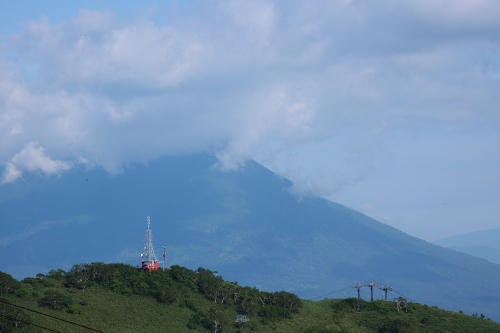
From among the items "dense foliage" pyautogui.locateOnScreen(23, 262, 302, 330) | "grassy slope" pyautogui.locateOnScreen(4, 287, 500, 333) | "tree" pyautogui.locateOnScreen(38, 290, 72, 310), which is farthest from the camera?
"dense foliage" pyautogui.locateOnScreen(23, 262, 302, 330)

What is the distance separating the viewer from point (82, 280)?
81.5 meters

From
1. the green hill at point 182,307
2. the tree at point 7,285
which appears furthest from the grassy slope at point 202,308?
the tree at point 7,285

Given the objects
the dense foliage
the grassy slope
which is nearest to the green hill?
the grassy slope

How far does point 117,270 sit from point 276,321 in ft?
76.7

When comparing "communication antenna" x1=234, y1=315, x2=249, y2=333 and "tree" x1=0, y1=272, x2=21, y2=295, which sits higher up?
"tree" x1=0, y1=272, x2=21, y2=295

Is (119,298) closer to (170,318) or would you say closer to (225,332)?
(170,318)

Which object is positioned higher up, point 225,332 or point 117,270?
point 117,270

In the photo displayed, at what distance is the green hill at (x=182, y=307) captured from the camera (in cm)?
7106

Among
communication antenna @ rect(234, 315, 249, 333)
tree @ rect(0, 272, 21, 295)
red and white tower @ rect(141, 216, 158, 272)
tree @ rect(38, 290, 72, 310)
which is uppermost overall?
red and white tower @ rect(141, 216, 158, 272)

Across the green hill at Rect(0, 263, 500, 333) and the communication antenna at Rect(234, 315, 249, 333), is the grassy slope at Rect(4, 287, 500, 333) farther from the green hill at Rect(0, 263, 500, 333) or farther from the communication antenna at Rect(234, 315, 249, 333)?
the communication antenna at Rect(234, 315, 249, 333)

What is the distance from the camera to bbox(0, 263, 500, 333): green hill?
233 feet

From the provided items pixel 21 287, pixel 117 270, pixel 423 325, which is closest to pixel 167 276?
pixel 117 270

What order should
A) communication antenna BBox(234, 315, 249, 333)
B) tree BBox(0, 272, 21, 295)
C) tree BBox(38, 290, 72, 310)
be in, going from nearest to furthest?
tree BBox(0, 272, 21, 295), tree BBox(38, 290, 72, 310), communication antenna BBox(234, 315, 249, 333)

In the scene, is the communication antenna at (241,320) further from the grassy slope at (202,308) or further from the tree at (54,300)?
the tree at (54,300)
